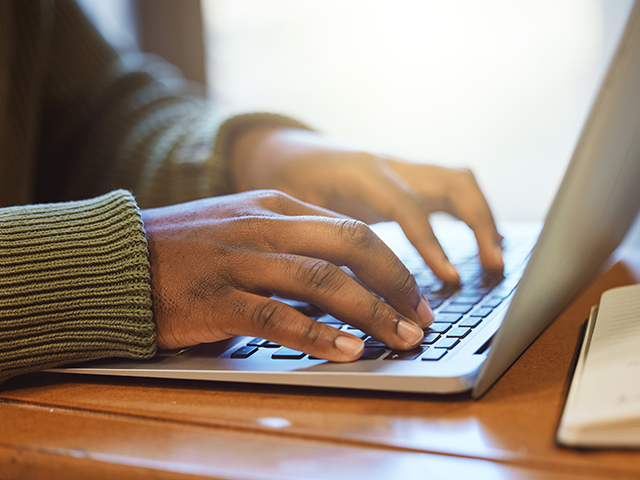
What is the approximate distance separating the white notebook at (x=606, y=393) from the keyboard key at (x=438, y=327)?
87 mm

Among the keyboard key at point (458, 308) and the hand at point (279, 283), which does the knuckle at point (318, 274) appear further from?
the keyboard key at point (458, 308)

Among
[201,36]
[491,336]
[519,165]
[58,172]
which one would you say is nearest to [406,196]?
[491,336]

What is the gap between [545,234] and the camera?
27 cm

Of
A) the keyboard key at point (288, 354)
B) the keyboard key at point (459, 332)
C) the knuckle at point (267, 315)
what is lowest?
the keyboard key at point (288, 354)

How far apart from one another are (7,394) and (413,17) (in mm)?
1518

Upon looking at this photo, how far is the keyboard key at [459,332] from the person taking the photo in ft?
1.13

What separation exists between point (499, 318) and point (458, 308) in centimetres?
5

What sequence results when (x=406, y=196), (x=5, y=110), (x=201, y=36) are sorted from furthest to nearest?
(x=201, y=36) < (x=5, y=110) < (x=406, y=196)

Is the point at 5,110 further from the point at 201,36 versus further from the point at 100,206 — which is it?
the point at 201,36

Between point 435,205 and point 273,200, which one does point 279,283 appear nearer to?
point 273,200

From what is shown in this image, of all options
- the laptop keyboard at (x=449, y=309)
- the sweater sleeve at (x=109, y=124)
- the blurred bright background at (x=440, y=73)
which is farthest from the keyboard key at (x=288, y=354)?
the blurred bright background at (x=440, y=73)

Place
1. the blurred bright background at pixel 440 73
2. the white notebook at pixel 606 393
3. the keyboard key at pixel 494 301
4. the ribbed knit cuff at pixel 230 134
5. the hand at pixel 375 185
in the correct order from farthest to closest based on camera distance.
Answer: the blurred bright background at pixel 440 73, the ribbed knit cuff at pixel 230 134, the hand at pixel 375 185, the keyboard key at pixel 494 301, the white notebook at pixel 606 393

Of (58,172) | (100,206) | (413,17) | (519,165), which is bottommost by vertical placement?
(519,165)

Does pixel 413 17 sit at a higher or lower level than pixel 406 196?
higher
